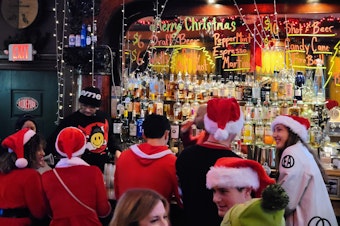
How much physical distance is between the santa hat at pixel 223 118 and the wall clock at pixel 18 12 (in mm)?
4826

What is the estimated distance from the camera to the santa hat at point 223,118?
10.0 ft

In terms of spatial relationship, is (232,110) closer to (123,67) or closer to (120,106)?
(120,106)

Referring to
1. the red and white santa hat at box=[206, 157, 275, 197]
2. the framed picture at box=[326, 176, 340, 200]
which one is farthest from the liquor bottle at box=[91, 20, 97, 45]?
the red and white santa hat at box=[206, 157, 275, 197]

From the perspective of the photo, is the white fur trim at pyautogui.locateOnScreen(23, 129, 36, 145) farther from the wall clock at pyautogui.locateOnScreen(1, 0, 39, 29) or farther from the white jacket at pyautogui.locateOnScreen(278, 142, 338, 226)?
the wall clock at pyautogui.locateOnScreen(1, 0, 39, 29)

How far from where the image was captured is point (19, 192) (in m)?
3.47

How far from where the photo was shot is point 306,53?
880 centimetres

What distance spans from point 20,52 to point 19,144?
381 centimetres

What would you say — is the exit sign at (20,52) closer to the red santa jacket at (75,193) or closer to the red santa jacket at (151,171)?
the red santa jacket at (75,193)

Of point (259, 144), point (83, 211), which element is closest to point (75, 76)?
point (259, 144)

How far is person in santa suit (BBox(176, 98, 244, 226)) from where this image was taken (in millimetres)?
2912

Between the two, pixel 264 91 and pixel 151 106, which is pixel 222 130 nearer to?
pixel 264 91

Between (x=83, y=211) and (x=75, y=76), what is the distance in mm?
3569

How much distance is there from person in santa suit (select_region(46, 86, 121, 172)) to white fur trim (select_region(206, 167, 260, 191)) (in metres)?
2.60

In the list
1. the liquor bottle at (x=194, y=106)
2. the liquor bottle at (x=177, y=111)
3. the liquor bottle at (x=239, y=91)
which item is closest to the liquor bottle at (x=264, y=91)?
the liquor bottle at (x=239, y=91)
